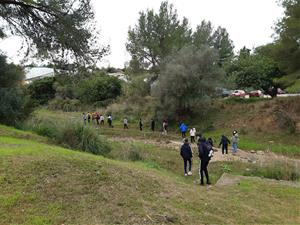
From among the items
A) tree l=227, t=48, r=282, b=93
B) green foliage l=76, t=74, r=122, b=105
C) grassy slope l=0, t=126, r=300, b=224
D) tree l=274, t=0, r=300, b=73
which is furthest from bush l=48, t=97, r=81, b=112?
grassy slope l=0, t=126, r=300, b=224

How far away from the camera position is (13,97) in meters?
25.8

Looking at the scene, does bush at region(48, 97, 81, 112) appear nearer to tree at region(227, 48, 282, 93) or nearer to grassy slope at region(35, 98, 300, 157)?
grassy slope at region(35, 98, 300, 157)

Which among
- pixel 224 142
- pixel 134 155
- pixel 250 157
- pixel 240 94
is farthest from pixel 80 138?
pixel 240 94

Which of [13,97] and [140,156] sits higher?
[13,97]

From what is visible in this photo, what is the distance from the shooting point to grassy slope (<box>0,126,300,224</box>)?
754cm

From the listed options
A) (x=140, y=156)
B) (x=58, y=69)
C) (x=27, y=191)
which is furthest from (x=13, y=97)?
(x=27, y=191)

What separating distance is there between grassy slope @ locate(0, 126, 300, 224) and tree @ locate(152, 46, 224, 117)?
94.6 feet

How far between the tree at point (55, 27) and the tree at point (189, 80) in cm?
1839

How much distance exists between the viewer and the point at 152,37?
5191 cm

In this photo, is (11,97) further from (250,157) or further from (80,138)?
(250,157)

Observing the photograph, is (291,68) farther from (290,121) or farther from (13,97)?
(13,97)

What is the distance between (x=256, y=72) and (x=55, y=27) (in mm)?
30785

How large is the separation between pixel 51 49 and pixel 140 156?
736 cm

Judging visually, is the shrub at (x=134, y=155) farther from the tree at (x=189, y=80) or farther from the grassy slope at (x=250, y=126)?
the tree at (x=189, y=80)
